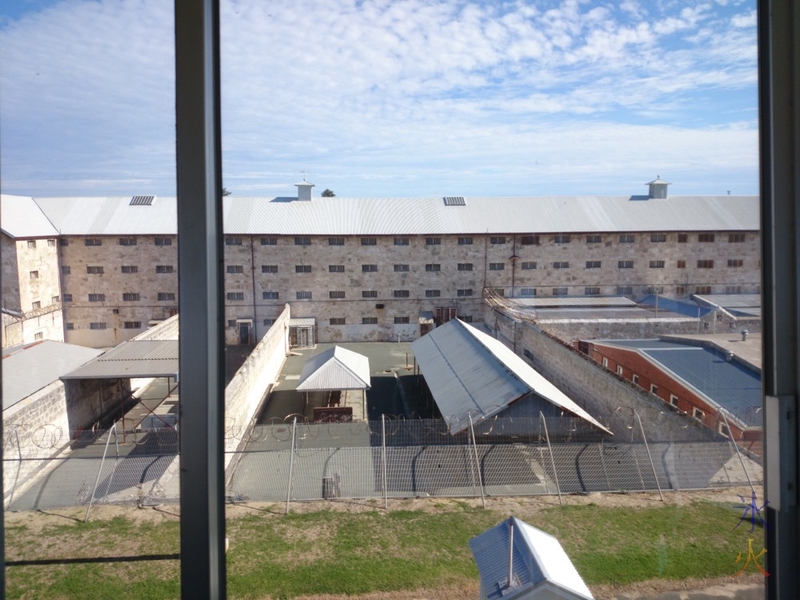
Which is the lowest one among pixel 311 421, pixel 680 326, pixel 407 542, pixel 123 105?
pixel 407 542

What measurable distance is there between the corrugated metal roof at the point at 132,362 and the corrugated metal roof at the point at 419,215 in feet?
0.78

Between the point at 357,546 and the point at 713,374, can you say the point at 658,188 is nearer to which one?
the point at 713,374

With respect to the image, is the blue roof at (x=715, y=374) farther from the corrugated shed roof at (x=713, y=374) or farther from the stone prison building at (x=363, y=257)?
the stone prison building at (x=363, y=257)

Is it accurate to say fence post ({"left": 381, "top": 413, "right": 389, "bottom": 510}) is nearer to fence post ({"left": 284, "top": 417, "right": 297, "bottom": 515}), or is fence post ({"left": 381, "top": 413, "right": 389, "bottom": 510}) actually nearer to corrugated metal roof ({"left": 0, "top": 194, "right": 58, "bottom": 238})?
fence post ({"left": 284, "top": 417, "right": 297, "bottom": 515})

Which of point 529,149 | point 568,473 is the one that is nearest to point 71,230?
point 529,149

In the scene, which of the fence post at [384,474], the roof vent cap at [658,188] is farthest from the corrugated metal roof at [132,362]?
the fence post at [384,474]

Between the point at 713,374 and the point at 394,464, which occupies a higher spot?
the point at 713,374

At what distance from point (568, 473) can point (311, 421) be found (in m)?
1.46

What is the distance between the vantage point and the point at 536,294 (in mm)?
2508

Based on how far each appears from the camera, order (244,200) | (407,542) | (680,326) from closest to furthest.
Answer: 1. (244,200)
2. (680,326)
3. (407,542)

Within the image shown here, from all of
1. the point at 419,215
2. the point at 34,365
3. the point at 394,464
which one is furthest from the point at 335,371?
the point at 34,365

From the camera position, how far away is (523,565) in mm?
991

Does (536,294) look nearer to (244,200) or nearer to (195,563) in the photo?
(244,200)

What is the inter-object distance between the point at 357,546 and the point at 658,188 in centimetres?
163
